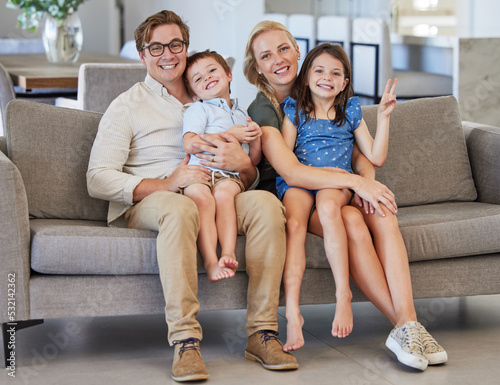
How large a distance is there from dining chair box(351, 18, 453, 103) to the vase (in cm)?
198

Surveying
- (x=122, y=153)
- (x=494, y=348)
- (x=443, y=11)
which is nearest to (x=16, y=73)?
(x=122, y=153)

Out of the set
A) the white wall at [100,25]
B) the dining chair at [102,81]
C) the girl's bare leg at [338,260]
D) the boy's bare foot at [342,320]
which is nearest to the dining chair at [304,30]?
the white wall at [100,25]

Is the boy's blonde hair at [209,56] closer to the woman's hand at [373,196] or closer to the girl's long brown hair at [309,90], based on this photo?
the girl's long brown hair at [309,90]

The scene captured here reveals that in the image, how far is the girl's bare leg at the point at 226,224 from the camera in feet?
6.89

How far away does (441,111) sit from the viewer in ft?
9.49

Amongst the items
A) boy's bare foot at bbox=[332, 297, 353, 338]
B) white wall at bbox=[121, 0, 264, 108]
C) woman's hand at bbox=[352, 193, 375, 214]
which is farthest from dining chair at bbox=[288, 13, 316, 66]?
boy's bare foot at bbox=[332, 297, 353, 338]

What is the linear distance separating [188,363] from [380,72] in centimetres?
373

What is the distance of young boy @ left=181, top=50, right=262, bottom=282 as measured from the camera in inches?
84.3

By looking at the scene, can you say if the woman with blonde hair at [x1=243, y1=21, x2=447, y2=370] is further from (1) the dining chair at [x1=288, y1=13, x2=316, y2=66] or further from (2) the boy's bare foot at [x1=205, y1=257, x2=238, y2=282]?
(1) the dining chair at [x1=288, y1=13, x2=316, y2=66]

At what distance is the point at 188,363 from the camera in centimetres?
202

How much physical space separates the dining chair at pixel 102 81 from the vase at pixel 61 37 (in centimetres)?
128

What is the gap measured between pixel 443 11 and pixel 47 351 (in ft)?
17.0

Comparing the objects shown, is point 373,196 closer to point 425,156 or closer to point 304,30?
point 425,156
